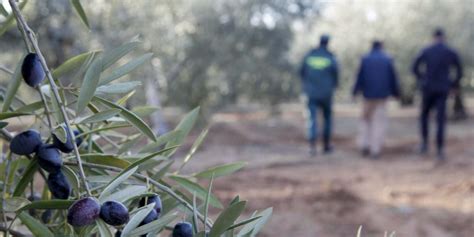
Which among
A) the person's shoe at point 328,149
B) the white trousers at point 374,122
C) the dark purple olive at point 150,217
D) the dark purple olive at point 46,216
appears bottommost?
the person's shoe at point 328,149

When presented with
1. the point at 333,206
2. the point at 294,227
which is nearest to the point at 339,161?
the point at 333,206

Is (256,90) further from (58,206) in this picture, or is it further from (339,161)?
(58,206)

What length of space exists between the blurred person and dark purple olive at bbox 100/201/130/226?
8.30 m

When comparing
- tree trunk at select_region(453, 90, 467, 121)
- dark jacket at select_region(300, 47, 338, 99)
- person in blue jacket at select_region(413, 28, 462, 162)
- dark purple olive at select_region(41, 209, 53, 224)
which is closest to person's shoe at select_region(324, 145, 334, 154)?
dark jacket at select_region(300, 47, 338, 99)

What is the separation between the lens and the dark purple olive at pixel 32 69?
82cm

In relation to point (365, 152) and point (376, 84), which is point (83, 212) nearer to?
point (376, 84)

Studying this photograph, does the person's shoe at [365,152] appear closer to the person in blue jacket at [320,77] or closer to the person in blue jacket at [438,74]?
the person in blue jacket at [320,77]

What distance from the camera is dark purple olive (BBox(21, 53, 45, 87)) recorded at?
824 mm

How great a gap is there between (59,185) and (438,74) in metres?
8.10

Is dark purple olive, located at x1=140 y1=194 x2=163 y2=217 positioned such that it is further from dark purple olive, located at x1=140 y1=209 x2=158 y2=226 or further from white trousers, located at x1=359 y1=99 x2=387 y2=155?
white trousers, located at x1=359 y1=99 x2=387 y2=155

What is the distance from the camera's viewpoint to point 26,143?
0.87m

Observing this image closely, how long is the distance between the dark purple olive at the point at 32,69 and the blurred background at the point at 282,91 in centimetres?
443

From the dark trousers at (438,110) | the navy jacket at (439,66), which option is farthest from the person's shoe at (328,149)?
the navy jacket at (439,66)

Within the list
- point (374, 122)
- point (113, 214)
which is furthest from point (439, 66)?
point (113, 214)
